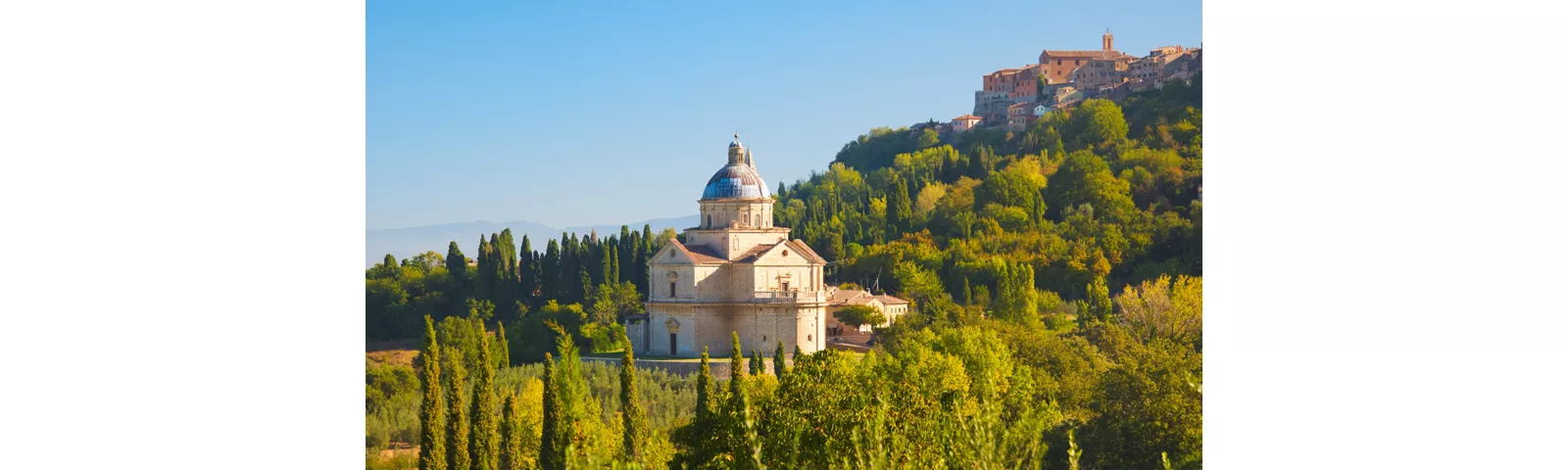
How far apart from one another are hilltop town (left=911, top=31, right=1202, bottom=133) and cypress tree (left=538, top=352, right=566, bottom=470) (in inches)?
554

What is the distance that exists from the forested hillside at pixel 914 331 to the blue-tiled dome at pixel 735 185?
213 centimetres

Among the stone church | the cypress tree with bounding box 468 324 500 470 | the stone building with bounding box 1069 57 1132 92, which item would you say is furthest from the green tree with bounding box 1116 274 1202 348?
the stone building with bounding box 1069 57 1132 92

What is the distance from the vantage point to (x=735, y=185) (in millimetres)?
18250

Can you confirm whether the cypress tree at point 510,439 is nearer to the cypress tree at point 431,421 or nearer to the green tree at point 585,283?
the cypress tree at point 431,421

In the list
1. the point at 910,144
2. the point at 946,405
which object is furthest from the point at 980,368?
the point at 910,144

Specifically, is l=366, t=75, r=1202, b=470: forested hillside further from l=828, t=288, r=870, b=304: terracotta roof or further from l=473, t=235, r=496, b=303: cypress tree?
l=828, t=288, r=870, b=304: terracotta roof

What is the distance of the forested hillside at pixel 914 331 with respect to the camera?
6.74 m

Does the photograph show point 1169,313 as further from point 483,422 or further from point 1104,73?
point 1104,73

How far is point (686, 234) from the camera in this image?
18.3 meters

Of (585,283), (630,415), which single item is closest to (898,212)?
(585,283)

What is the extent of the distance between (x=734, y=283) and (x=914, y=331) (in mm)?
2809

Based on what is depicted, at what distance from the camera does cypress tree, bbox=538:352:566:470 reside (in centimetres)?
952

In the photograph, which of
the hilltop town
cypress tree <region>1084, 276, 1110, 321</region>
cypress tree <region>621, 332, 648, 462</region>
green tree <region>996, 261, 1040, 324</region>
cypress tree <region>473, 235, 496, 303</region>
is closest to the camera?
cypress tree <region>621, 332, 648, 462</region>
